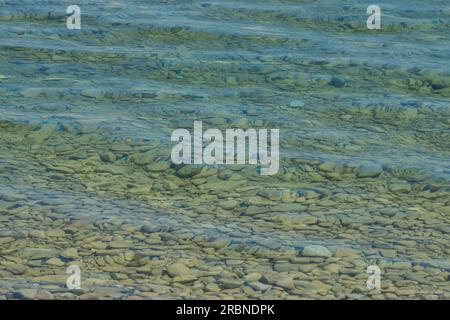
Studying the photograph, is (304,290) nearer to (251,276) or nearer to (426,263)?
(251,276)

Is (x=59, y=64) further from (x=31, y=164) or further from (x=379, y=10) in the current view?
(x=379, y=10)

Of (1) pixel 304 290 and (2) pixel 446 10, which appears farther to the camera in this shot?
(2) pixel 446 10

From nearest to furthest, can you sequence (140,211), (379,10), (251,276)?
(251,276) → (140,211) → (379,10)

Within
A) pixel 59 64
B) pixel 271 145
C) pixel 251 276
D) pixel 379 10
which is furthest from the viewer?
pixel 379 10
